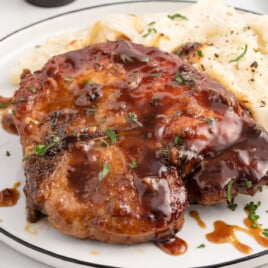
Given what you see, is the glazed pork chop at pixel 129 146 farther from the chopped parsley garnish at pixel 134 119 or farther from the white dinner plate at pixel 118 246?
the white dinner plate at pixel 118 246

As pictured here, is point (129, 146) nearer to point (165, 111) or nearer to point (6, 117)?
point (165, 111)

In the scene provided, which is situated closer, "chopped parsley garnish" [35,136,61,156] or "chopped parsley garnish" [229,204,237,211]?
"chopped parsley garnish" [35,136,61,156]

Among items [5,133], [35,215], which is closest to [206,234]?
[35,215]

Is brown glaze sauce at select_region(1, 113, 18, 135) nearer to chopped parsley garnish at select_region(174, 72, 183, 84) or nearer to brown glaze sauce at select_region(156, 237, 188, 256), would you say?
chopped parsley garnish at select_region(174, 72, 183, 84)

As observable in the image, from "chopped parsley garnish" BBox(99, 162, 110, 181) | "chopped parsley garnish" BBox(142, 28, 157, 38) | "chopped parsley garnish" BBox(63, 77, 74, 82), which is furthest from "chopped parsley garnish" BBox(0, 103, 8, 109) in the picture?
"chopped parsley garnish" BBox(99, 162, 110, 181)

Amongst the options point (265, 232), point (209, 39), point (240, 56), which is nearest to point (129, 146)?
point (265, 232)

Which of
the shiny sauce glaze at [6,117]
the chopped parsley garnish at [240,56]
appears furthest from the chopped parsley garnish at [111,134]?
the chopped parsley garnish at [240,56]
